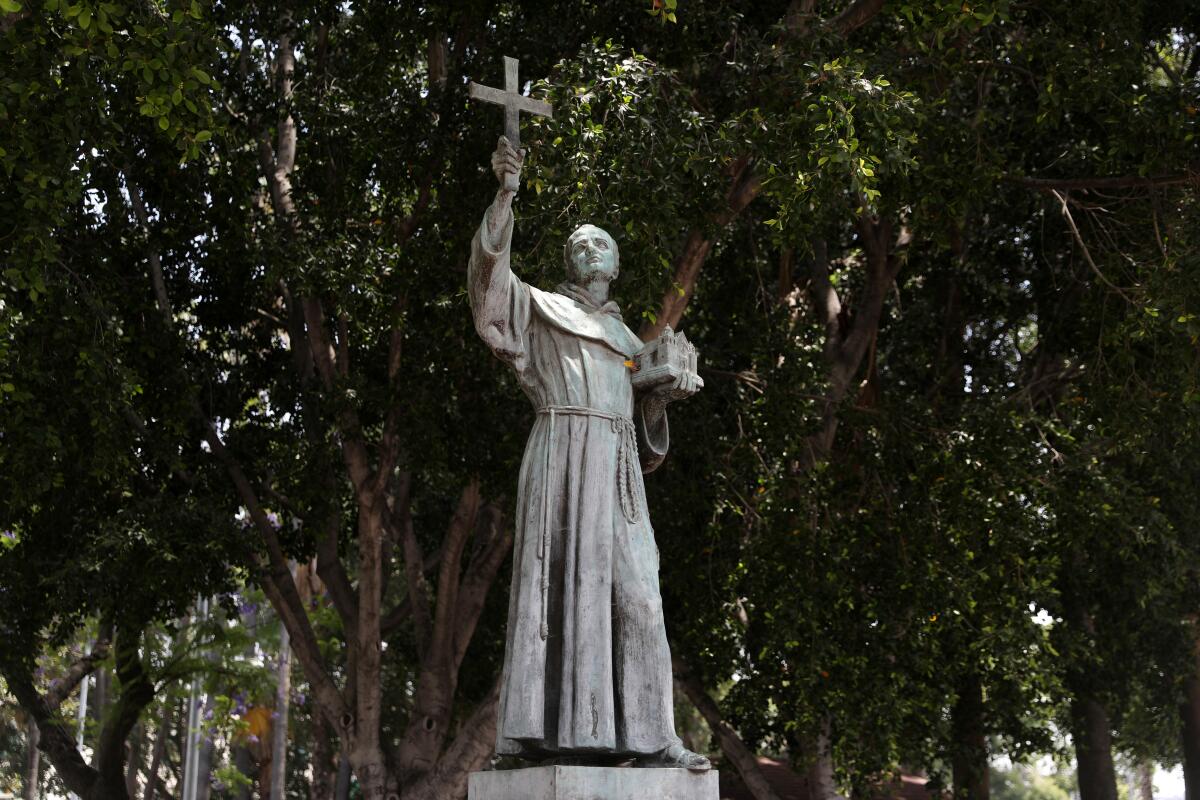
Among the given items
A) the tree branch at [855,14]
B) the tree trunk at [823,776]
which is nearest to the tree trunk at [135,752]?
the tree trunk at [823,776]

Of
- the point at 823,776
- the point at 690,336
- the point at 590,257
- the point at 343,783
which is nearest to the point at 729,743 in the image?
the point at 823,776

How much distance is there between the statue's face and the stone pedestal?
2.22 m

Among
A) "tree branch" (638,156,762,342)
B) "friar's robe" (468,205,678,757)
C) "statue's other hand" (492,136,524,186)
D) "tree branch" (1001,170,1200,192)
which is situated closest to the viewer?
"friar's robe" (468,205,678,757)

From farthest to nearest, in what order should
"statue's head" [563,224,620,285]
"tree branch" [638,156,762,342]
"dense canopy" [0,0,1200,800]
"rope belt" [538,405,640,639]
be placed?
"tree branch" [638,156,762,342]
"dense canopy" [0,0,1200,800]
"statue's head" [563,224,620,285]
"rope belt" [538,405,640,639]

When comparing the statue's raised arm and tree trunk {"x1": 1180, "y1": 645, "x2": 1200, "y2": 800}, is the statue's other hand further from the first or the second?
tree trunk {"x1": 1180, "y1": 645, "x2": 1200, "y2": 800}

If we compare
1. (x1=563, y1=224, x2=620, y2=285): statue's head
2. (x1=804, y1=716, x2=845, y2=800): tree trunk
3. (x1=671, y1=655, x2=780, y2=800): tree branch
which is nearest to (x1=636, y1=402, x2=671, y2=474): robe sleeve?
(x1=563, y1=224, x2=620, y2=285): statue's head

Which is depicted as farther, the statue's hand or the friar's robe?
the statue's hand

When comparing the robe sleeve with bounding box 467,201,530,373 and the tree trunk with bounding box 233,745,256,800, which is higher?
the robe sleeve with bounding box 467,201,530,373

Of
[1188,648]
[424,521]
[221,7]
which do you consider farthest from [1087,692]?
[221,7]

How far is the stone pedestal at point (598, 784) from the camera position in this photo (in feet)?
18.5

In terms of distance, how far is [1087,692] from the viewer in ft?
62.0

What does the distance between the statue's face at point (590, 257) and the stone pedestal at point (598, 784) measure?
2.22 meters

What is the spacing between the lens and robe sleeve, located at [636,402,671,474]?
6836mm

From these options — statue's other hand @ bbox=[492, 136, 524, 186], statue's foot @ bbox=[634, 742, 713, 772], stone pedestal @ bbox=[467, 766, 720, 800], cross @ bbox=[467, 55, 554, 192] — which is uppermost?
cross @ bbox=[467, 55, 554, 192]
